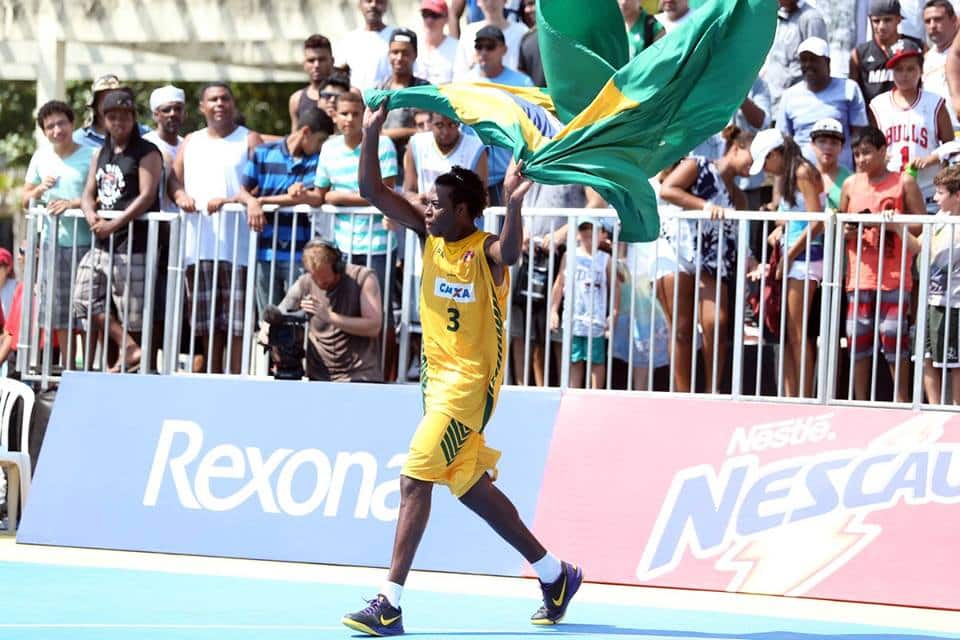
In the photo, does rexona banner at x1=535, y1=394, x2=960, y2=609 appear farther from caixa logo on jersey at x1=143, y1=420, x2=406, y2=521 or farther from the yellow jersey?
the yellow jersey

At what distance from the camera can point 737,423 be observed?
10.6 metres

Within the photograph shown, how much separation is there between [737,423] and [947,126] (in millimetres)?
3023

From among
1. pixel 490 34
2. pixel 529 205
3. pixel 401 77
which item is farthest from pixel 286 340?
pixel 490 34

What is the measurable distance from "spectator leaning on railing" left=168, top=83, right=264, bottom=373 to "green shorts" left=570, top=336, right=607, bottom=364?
243 centimetres

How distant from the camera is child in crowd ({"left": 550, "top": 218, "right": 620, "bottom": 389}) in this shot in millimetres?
11469

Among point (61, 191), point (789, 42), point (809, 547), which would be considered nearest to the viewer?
point (809, 547)

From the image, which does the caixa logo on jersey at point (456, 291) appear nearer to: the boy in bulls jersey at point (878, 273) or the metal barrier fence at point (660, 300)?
the metal barrier fence at point (660, 300)

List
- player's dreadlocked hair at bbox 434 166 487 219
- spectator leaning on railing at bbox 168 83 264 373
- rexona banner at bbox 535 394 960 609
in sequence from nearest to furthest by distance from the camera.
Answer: player's dreadlocked hair at bbox 434 166 487 219 < rexona banner at bbox 535 394 960 609 < spectator leaning on railing at bbox 168 83 264 373

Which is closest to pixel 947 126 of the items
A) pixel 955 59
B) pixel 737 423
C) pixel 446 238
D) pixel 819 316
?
pixel 955 59

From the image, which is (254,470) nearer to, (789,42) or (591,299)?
(591,299)

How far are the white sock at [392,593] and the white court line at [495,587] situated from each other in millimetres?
1777

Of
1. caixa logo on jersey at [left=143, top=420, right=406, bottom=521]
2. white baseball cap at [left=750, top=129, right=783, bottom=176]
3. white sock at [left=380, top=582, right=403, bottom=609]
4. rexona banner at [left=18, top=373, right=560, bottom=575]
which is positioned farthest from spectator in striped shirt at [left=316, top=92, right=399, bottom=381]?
white sock at [left=380, top=582, right=403, bottom=609]

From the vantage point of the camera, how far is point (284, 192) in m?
12.6

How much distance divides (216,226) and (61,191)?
62.0 inches
